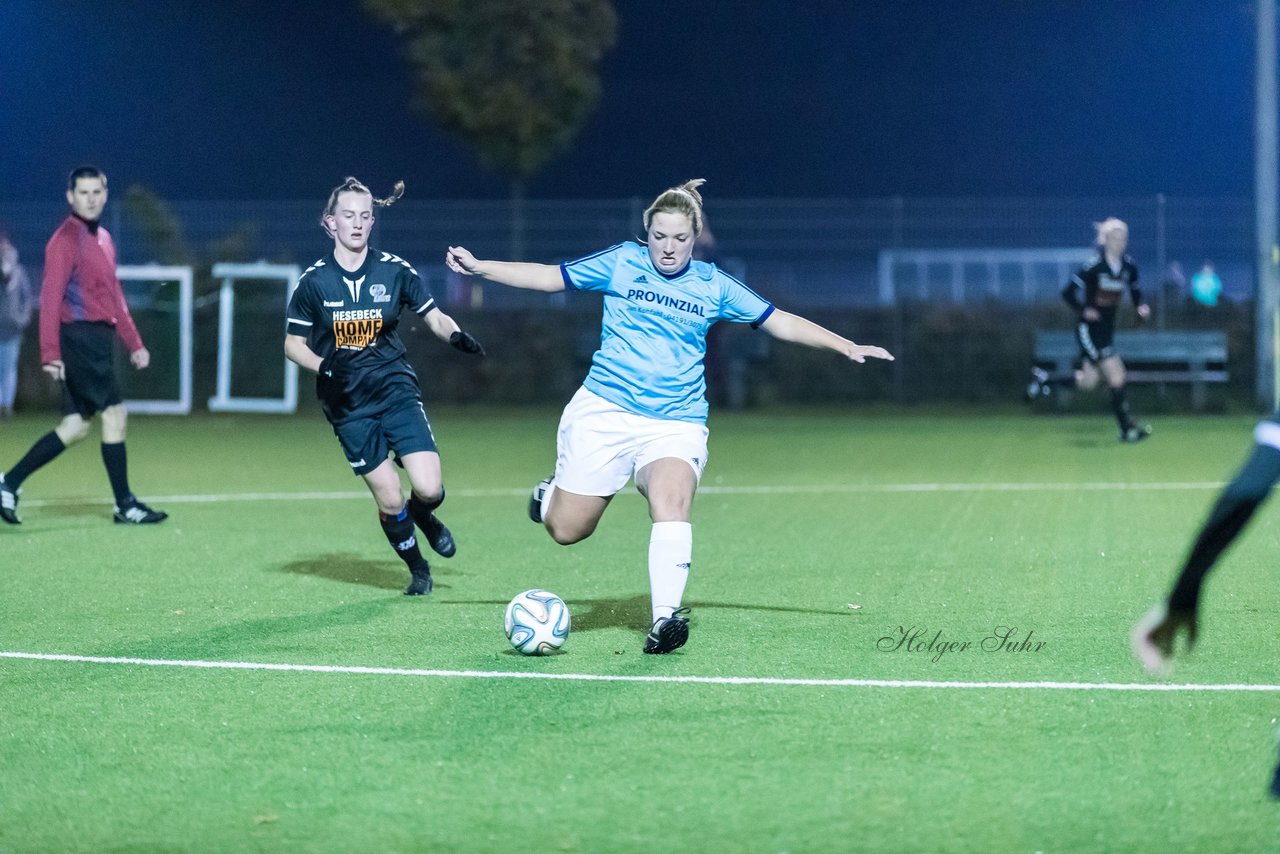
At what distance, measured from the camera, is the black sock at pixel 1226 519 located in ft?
→ 12.4

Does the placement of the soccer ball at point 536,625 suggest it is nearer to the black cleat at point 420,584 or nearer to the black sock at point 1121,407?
the black cleat at point 420,584

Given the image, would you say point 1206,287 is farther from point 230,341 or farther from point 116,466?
point 116,466

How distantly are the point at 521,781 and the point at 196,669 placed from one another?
2.04m

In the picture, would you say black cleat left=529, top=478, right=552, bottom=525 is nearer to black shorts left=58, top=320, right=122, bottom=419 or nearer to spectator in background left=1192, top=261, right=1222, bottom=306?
black shorts left=58, top=320, right=122, bottom=419

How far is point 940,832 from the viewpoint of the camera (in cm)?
429

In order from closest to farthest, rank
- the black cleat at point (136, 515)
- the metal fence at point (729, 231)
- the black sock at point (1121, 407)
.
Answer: the black cleat at point (136, 515) → the black sock at point (1121, 407) → the metal fence at point (729, 231)

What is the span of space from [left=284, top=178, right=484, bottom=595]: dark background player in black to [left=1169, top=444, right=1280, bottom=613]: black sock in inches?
180

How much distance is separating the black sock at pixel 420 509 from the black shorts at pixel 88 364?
10.0ft

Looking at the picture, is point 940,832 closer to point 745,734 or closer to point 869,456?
point 745,734

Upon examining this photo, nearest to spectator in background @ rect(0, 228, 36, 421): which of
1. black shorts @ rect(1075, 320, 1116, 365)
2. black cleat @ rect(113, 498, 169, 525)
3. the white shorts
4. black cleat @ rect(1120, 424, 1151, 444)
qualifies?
black cleat @ rect(113, 498, 169, 525)

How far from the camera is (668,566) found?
258 inches

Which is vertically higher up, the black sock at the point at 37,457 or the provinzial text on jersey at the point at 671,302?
the provinzial text on jersey at the point at 671,302
